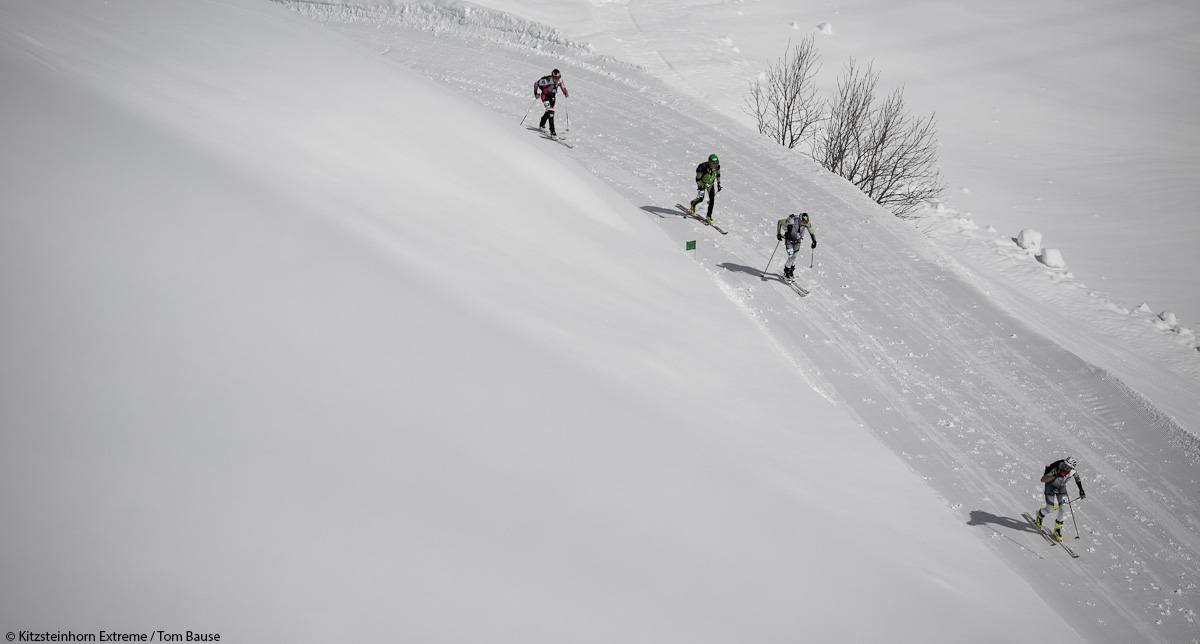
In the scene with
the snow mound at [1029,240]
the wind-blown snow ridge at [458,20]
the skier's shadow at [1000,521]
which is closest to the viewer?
the skier's shadow at [1000,521]

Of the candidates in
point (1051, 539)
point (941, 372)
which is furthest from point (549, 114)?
point (1051, 539)

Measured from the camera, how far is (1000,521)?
425 inches

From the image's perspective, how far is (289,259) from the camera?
219 inches

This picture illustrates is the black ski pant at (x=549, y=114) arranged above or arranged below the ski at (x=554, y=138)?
above

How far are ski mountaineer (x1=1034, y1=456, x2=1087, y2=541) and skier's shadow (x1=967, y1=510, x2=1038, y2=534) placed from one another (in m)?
0.20

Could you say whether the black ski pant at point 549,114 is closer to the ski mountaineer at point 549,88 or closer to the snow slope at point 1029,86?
the ski mountaineer at point 549,88

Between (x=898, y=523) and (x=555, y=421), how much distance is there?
4098 mm

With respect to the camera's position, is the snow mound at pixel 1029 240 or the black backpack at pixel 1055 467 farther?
the snow mound at pixel 1029 240

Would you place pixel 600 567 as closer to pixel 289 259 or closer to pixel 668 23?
pixel 289 259

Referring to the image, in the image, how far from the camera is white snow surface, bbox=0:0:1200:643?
148 inches

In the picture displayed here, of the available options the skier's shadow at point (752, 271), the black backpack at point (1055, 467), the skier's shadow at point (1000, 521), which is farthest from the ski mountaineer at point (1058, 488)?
the skier's shadow at point (752, 271)

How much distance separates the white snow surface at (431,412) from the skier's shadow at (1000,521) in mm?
40

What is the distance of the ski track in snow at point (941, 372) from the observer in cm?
1039

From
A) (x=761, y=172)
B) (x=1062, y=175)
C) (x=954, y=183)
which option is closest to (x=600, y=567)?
(x=761, y=172)
